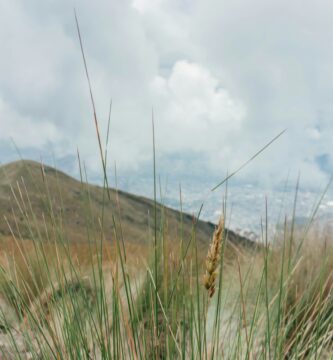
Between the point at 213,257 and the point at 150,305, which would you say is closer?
the point at 213,257

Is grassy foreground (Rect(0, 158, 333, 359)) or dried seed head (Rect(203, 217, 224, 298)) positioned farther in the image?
grassy foreground (Rect(0, 158, 333, 359))

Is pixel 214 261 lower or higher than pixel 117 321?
higher

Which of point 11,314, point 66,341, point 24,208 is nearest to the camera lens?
point 66,341

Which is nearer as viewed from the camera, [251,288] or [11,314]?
[11,314]

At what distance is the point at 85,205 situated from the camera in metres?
1.77

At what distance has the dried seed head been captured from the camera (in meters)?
1.26

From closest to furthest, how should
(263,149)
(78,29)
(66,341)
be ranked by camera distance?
(78,29) → (263,149) → (66,341)

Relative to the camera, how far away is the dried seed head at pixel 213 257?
4.14 ft

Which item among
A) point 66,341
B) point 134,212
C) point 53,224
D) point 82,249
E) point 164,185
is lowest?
point 66,341

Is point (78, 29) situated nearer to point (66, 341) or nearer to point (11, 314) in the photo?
point (66, 341)

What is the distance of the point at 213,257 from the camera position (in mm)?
1277

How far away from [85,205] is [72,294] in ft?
0.99

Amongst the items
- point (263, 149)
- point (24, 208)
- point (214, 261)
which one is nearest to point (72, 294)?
point (24, 208)

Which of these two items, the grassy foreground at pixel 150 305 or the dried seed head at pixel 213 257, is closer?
the dried seed head at pixel 213 257
